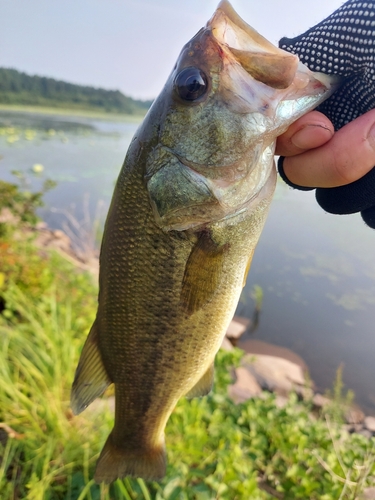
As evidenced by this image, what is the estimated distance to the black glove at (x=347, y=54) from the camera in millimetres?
1136

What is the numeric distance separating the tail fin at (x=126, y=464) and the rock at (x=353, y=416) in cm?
301

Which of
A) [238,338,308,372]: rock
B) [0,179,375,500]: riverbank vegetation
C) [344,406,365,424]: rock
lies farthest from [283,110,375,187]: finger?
[238,338,308,372]: rock

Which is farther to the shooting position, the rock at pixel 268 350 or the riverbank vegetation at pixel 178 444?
the rock at pixel 268 350

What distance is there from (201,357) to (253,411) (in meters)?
1.66

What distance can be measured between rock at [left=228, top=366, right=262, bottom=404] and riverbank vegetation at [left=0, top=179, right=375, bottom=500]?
38 centimetres

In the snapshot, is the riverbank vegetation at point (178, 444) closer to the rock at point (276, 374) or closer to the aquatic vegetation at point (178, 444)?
the aquatic vegetation at point (178, 444)

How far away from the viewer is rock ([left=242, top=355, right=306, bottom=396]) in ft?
14.4

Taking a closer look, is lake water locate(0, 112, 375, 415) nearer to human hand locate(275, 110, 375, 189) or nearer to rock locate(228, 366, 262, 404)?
rock locate(228, 366, 262, 404)

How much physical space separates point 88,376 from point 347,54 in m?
1.58

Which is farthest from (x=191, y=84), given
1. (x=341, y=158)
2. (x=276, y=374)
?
(x=276, y=374)

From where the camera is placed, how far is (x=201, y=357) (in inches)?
62.9

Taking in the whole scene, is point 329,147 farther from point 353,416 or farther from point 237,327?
point 237,327

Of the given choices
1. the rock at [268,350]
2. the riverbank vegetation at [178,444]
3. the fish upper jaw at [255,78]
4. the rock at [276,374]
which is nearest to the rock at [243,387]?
the rock at [276,374]

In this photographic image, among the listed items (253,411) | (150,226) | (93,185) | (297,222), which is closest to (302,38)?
(150,226)
